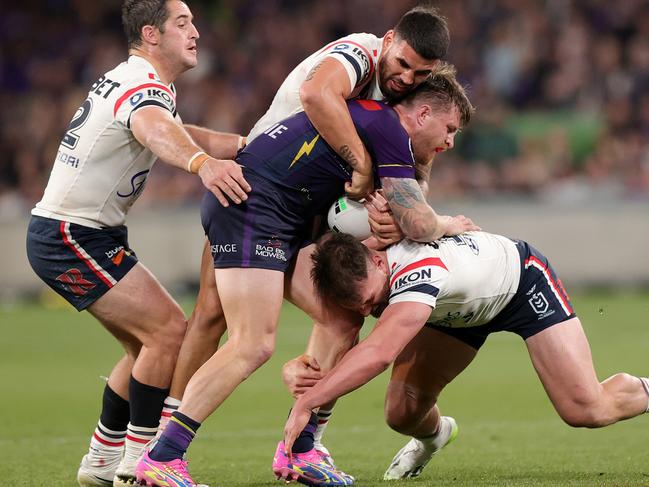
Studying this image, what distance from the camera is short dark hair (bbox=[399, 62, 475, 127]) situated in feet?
20.7

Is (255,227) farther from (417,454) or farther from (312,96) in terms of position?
(417,454)

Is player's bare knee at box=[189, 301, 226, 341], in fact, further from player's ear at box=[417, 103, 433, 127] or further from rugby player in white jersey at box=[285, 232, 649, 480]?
player's ear at box=[417, 103, 433, 127]

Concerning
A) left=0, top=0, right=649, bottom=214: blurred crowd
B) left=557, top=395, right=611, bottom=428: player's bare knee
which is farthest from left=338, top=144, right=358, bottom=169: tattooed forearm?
left=0, top=0, right=649, bottom=214: blurred crowd

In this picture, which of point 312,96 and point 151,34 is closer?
point 312,96

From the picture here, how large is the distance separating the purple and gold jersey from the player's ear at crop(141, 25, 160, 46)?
93 cm

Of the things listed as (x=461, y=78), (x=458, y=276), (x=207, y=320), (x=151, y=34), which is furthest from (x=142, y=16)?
(x=461, y=78)

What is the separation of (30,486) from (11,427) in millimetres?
2531

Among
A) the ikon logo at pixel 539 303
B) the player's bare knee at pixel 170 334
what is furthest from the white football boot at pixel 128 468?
the ikon logo at pixel 539 303

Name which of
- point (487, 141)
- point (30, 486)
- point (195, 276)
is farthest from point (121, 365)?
point (487, 141)

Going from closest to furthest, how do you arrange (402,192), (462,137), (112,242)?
(402,192) → (112,242) → (462,137)

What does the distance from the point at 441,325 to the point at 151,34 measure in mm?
2354

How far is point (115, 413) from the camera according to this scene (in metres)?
6.73

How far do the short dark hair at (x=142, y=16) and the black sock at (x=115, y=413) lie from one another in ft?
6.80

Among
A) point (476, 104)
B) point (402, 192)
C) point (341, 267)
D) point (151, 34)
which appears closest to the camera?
point (341, 267)
